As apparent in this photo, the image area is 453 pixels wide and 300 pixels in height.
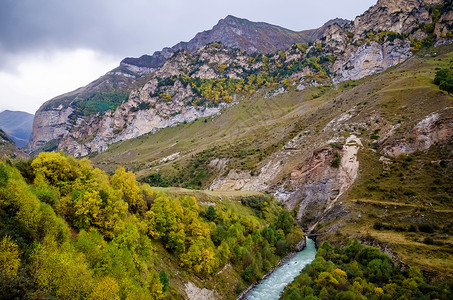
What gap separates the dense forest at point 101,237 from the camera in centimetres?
1767

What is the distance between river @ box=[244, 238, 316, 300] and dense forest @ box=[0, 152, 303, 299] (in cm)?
189

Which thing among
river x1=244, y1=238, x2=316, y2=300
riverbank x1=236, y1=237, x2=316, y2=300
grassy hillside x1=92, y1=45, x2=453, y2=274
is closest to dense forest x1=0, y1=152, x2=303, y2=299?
riverbank x1=236, y1=237, x2=316, y2=300

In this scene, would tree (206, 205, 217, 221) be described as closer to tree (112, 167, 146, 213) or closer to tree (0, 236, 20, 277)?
tree (112, 167, 146, 213)

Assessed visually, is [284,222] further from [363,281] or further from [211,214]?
[363,281]

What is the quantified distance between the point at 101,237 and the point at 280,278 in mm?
31760

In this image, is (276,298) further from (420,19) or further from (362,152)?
(420,19)

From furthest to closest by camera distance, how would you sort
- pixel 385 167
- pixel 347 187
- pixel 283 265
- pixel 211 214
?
pixel 347 187
pixel 385 167
pixel 283 265
pixel 211 214

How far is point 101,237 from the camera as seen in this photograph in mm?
25297

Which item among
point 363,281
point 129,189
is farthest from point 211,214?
point 363,281

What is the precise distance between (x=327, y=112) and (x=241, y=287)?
8648 centimetres

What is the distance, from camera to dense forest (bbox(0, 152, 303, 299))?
17.7 meters

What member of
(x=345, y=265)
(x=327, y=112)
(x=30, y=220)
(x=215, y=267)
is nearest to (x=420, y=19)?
(x=327, y=112)

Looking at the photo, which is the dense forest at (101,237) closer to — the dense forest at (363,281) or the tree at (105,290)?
the tree at (105,290)

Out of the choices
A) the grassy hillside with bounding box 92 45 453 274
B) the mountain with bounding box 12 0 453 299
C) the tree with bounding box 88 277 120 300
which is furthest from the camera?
the grassy hillside with bounding box 92 45 453 274
